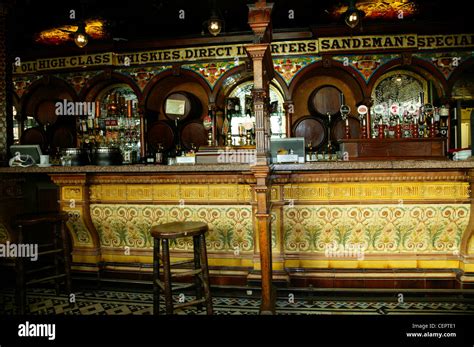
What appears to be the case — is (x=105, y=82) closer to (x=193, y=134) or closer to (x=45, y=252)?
(x=193, y=134)

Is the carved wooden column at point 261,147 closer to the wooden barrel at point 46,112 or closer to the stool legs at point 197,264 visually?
the stool legs at point 197,264

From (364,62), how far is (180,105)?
310 centimetres

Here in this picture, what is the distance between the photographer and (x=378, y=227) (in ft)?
12.0

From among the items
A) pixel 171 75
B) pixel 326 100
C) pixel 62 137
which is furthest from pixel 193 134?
pixel 62 137

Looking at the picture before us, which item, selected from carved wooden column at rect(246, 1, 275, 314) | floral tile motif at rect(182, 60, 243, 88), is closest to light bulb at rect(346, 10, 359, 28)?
floral tile motif at rect(182, 60, 243, 88)

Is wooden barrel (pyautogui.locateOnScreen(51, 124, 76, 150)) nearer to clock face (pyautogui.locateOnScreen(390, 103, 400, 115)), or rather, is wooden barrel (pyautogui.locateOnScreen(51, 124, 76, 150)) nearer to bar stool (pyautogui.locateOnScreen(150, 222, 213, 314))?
bar stool (pyautogui.locateOnScreen(150, 222, 213, 314))

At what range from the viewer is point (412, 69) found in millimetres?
6605

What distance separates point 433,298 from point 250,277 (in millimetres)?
1610

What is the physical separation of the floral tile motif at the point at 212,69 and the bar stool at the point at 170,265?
4116mm

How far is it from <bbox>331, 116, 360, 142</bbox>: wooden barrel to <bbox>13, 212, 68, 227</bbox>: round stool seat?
4.41 m

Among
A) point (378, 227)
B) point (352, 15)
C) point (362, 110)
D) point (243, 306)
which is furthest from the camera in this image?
point (362, 110)

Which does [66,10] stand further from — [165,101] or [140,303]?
[140,303]

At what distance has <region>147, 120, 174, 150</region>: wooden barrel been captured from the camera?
6941 mm

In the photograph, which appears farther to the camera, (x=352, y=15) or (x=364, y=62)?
(x=364, y=62)
